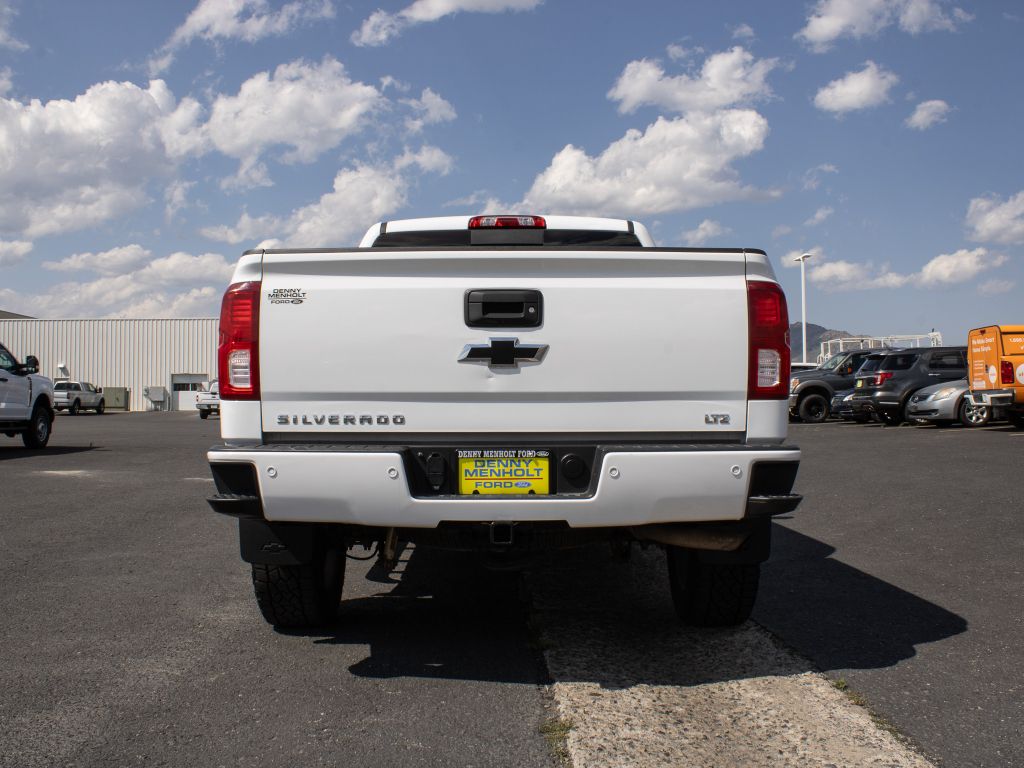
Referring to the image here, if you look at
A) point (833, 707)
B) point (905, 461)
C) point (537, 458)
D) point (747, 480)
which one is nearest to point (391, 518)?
point (537, 458)

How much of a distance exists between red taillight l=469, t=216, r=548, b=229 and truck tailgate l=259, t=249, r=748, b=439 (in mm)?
680

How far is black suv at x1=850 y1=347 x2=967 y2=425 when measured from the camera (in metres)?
19.8

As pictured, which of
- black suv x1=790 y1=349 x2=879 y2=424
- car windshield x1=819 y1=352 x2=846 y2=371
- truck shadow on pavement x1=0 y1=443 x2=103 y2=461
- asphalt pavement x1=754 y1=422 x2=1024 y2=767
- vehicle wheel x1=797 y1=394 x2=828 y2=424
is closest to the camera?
asphalt pavement x1=754 y1=422 x2=1024 y2=767

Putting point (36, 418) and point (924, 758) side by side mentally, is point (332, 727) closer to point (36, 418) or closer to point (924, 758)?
point (924, 758)

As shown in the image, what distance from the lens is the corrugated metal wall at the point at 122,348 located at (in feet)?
179

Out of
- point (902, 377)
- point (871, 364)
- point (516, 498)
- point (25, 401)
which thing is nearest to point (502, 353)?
point (516, 498)

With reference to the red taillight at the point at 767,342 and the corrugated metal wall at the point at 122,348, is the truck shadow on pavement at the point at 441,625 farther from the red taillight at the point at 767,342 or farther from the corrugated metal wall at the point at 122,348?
the corrugated metal wall at the point at 122,348

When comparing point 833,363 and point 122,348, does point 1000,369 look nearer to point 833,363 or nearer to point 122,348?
point 833,363

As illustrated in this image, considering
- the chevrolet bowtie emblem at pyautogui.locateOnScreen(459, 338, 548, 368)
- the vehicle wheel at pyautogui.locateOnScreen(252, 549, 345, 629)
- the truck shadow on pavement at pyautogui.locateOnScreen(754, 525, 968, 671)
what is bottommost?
the truck shadow on pavement at pyautogui.locateOnScreen(754, 525, 968, 671)

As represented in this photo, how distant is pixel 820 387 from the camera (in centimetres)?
2314

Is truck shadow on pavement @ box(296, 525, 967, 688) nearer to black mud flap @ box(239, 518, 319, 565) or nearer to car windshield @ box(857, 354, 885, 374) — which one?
black mud flap @ box(239, 518, 319, 565)

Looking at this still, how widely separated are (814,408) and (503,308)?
21149 millimetres

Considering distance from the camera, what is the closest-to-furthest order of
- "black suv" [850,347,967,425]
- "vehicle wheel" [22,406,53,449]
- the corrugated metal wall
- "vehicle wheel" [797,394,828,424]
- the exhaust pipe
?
1. the exhaust pipe
2. "vehicle wheel" [22,406,53,449]
3. "black suv" [850,347,967,425]
4. "vehicle wheel" [797,394,828,424]
5. the corrugated metal wall

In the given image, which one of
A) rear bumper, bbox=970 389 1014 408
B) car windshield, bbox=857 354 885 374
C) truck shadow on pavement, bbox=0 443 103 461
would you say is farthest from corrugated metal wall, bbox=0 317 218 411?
rear bumper, bbox=970 389 1014 408
